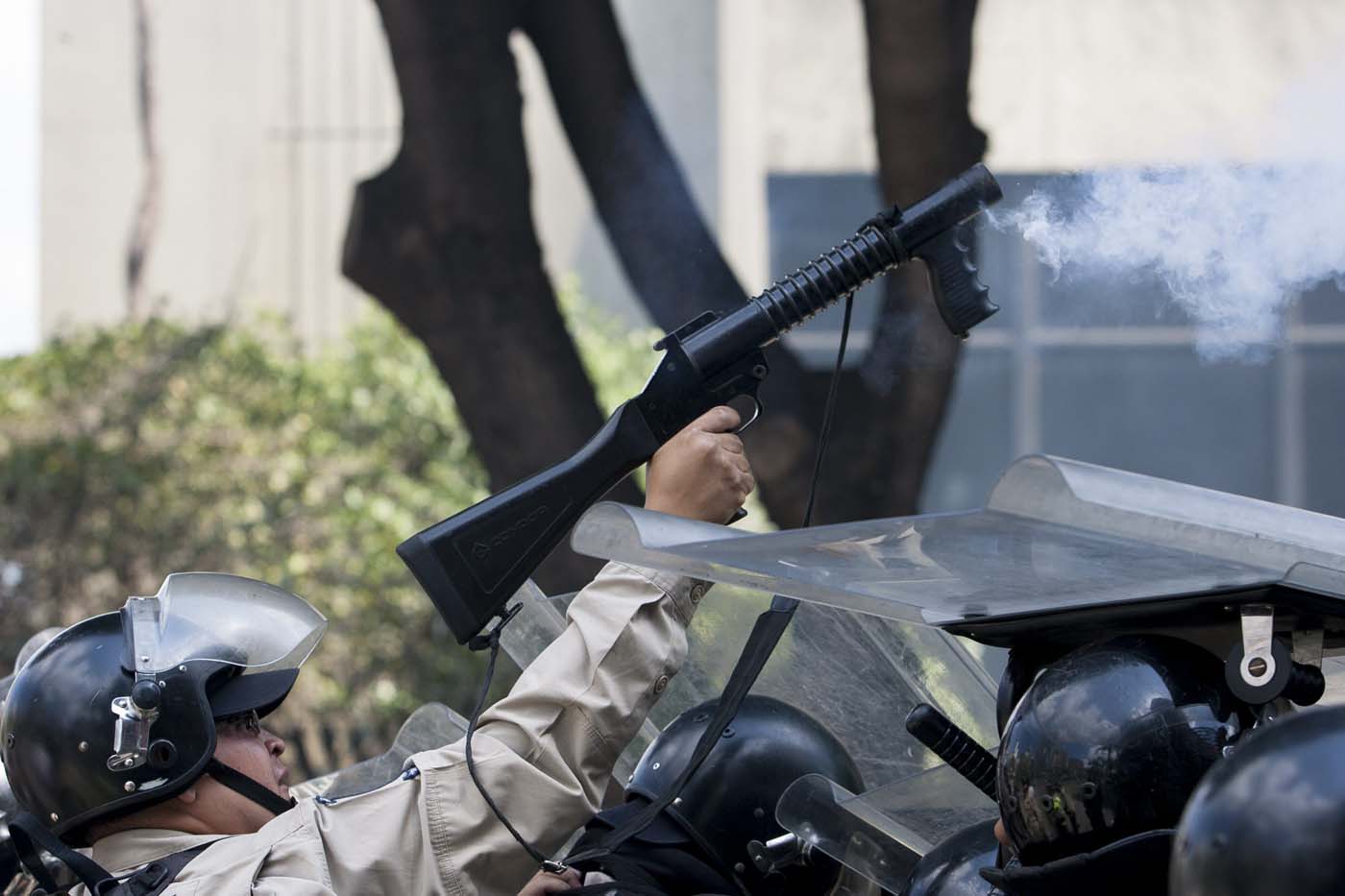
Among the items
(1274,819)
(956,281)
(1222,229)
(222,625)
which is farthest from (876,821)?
(1222,229)

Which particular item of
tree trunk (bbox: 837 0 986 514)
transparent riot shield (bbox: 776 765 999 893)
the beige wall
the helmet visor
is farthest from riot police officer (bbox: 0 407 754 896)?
the beige wall

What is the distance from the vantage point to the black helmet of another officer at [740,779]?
2916 mm

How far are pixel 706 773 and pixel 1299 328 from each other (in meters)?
9.08

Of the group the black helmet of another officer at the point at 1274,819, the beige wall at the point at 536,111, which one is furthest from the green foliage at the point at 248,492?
the black helmet of another officer at the point at 1274,819

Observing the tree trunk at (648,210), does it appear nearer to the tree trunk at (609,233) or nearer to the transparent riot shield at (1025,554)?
the tree trunk at (609,233)

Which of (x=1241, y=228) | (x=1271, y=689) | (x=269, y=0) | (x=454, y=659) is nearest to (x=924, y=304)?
(x=1241, y=228)

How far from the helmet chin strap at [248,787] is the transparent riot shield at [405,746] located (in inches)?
18.4

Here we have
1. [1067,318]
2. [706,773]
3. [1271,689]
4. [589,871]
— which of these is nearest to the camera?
[1271,689]

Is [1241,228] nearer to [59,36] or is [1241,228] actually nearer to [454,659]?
[454,659]

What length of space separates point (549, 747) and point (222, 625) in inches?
27.0

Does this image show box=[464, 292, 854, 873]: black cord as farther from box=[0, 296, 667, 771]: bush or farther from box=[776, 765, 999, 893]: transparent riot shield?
box=[0, 296, 667, 771]: bush

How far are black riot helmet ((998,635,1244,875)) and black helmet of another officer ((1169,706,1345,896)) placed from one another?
28cm

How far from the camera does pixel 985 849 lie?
8.02 feet

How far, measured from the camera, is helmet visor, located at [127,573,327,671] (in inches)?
109
